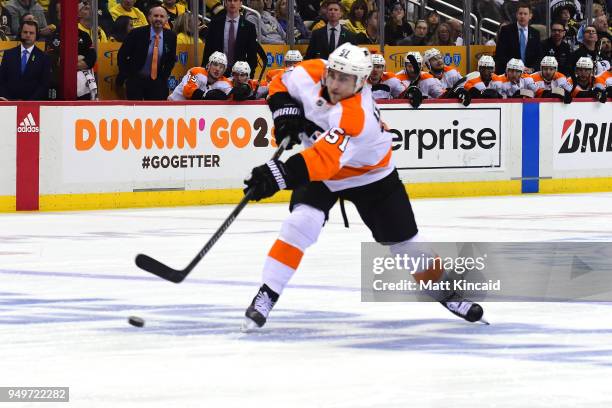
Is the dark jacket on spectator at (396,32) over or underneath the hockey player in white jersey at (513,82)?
over

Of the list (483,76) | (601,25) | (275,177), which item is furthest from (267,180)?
(601,25)

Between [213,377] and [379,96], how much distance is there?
11.7 meters

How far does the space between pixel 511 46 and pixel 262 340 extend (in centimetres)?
1276

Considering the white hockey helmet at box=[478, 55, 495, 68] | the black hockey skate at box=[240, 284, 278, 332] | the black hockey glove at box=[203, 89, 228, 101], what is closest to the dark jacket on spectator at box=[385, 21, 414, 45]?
the white hockey helmet at box=[478, 55, 495, 68]

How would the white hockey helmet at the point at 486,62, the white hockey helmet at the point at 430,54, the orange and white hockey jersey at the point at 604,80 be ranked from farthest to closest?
the orange and white hockey jersey at the point at 604,80 → the white hockey helmet at the point at 486,62 → the white hockey helmet at the point at 430,54

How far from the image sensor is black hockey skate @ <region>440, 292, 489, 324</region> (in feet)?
24.6

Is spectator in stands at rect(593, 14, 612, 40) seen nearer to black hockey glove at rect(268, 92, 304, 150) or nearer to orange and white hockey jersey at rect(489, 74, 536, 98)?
orange and white hockey jersey at rect(489, 74, 536, 98)

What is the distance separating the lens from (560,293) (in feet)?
28.8

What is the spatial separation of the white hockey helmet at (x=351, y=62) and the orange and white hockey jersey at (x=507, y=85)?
38.1 ft

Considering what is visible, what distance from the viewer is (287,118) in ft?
24.5

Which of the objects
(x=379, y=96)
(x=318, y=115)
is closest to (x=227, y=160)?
(x=379, y=96)

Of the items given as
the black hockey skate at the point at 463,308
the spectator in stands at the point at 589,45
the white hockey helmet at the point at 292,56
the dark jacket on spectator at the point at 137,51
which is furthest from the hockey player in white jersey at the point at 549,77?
the black hockey skate at the point at 463,308

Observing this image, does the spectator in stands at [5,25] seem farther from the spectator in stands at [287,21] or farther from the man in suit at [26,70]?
the spectator in stands at [287,21]

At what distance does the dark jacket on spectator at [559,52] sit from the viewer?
19.7 meters
